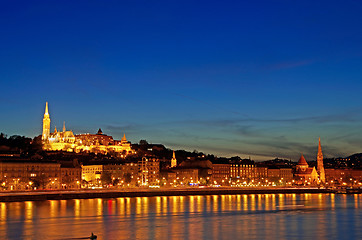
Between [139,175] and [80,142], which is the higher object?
[80,142]

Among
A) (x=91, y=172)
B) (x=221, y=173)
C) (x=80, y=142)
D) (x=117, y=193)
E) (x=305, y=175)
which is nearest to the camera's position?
(x=117, y=193)

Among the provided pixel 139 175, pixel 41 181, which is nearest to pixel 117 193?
pixel 41 181

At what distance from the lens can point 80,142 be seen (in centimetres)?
13875

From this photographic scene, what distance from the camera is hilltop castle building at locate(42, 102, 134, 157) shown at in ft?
438

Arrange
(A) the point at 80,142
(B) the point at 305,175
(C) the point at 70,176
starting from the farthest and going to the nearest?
(A) the point at 80,142, (B) the point at 305,175, (C) the point at 70,176

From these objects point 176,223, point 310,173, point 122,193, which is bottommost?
point 176,223

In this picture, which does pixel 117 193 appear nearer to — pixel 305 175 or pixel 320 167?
pixel 305 175

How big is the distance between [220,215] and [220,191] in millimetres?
39657

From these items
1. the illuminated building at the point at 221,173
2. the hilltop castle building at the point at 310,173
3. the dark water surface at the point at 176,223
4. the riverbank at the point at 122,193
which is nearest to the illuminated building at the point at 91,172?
the riverbank at the point at 122,193

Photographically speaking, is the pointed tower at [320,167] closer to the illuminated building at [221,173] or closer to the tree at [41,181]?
the illuminated building at [221,173]

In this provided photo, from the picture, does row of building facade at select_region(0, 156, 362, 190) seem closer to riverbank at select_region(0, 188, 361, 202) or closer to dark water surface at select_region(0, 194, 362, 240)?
riverbank at select_region(0, 188, 361, 202)

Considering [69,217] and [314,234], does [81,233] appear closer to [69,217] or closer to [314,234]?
[69,217]

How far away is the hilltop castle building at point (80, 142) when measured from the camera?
134 m

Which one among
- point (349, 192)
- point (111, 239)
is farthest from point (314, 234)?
point (349, 192)
